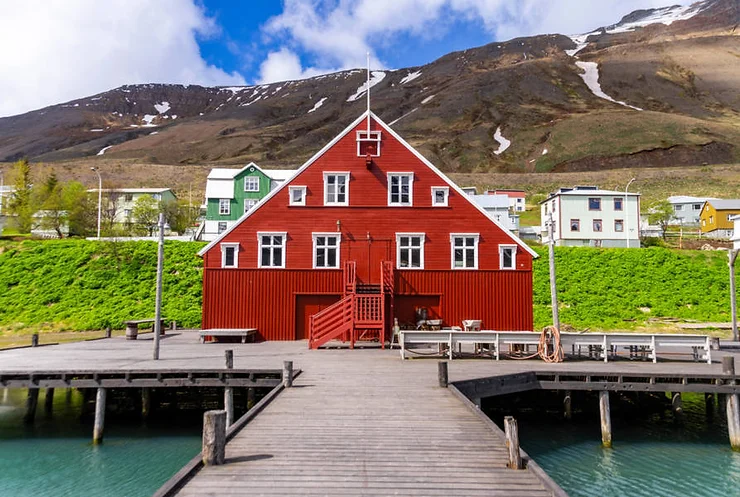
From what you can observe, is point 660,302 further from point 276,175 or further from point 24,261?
point 24,261

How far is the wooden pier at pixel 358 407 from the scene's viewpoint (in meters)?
8.17

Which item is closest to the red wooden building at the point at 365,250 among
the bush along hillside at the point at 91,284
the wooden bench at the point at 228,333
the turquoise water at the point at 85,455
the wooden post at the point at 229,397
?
the wooden bench at the point at 228,333

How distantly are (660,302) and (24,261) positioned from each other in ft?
160

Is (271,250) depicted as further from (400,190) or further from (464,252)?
(464,252)

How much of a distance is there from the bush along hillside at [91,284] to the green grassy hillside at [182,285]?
0.07 metres

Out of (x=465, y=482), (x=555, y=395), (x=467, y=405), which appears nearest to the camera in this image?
(x=465, y=482)

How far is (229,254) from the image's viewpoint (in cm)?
2803

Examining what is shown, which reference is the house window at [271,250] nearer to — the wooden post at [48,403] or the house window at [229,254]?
the house window at [229,254]

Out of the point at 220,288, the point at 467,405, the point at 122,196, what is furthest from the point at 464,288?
the point at 122,196

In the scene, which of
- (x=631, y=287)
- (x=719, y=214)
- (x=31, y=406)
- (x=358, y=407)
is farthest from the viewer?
(x=719, y=214)

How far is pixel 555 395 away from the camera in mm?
21031

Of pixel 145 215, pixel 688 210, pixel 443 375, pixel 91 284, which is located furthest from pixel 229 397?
pixel 688 210

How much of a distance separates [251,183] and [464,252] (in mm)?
34294

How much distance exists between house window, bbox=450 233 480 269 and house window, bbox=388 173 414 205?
3093 millimetres
